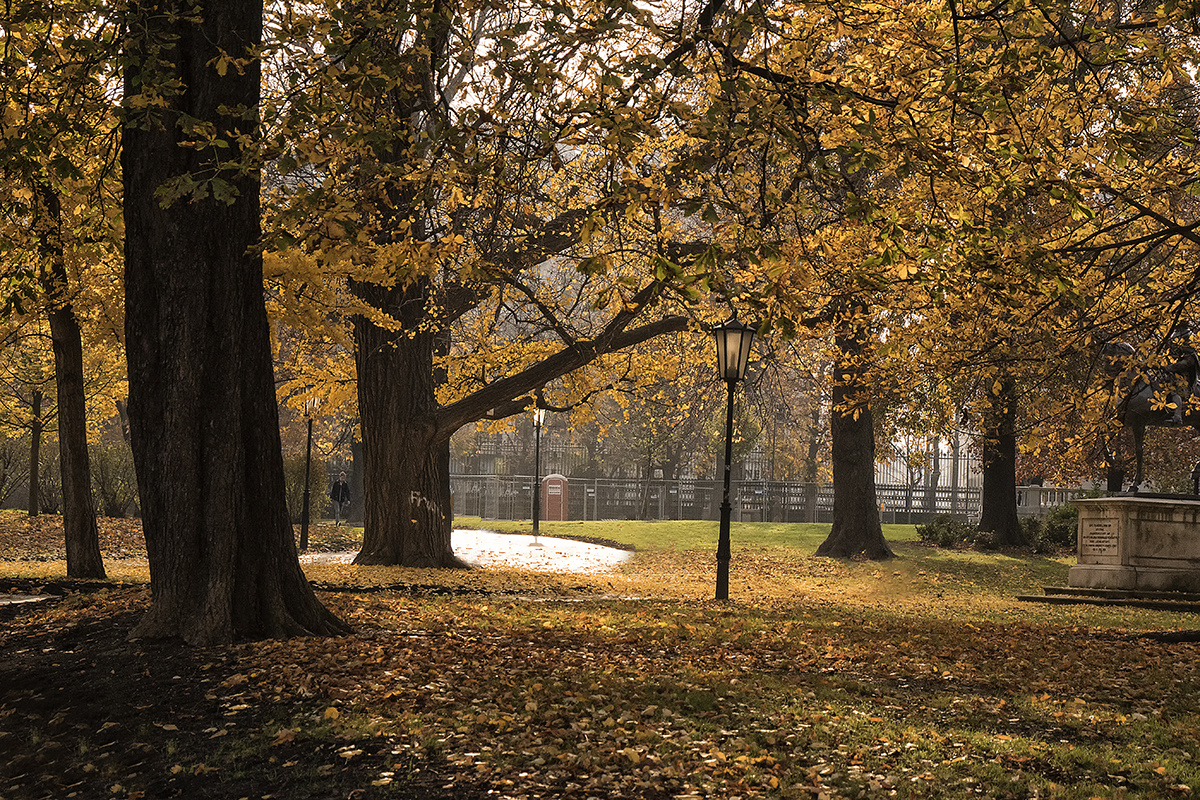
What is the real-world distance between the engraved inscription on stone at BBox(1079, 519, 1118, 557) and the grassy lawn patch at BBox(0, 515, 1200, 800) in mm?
4981

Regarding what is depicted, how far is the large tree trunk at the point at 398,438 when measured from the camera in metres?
14.6

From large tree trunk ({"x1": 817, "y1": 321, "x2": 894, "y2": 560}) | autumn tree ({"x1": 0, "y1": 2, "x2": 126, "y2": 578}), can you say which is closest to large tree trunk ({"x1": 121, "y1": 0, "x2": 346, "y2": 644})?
autumn tree ({"x1": 0, "y1": 2, "x2": 126, "y2": 578})

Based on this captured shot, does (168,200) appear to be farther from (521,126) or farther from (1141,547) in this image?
(1141,547)

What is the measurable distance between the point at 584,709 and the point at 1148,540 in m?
11.0

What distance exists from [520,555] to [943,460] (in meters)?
28.0

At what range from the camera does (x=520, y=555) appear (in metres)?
21.6

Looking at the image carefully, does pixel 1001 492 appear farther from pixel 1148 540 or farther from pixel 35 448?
pixel 35 448

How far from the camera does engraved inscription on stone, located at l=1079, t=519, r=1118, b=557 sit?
13766 mm

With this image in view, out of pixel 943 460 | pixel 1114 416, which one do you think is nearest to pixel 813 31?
pixel 1114 416

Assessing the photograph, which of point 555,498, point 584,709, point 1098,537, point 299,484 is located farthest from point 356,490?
point 584,709

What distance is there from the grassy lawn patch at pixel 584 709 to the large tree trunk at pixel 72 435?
2.04 meters

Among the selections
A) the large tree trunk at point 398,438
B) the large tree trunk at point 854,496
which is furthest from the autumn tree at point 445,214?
the large tree trunk at point 854,496

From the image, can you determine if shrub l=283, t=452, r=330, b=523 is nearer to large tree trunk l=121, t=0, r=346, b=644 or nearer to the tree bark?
the tree bark

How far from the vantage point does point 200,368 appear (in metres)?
6.48
